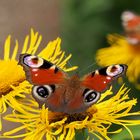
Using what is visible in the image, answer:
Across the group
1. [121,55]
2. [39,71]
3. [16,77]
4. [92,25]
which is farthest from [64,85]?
[92,25]

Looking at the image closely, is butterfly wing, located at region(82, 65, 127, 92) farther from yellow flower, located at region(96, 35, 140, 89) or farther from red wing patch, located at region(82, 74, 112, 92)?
yellow flower, located at region(96, 35, 140, 89)

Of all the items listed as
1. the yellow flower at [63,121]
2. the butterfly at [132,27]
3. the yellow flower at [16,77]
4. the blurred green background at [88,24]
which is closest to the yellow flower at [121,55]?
the butterfly at [132,27]

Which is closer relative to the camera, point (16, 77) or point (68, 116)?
point (68, 116)

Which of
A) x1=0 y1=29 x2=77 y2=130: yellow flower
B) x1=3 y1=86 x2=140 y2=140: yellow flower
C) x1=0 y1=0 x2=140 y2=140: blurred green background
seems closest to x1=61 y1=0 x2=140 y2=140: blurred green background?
x1=0 y1=0 x2=140 y2=140: blurred green background

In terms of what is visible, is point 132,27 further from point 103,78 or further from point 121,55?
point 103,78

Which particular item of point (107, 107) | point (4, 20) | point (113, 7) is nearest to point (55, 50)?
point (107, 107)

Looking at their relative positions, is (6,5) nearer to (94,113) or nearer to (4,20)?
(4,20)
